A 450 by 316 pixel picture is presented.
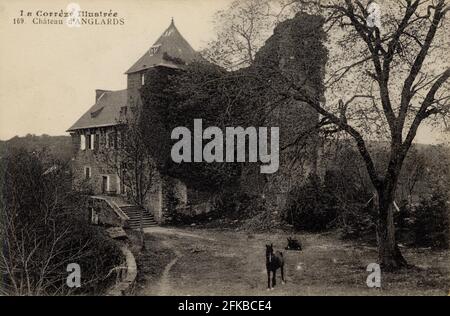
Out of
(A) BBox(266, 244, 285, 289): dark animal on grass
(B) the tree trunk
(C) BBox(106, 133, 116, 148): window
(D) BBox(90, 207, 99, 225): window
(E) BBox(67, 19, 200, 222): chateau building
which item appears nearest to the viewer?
(A) BBox(266, 244, 285, 289): dark animal on grass

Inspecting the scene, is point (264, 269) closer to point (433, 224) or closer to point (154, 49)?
point (433, 224)

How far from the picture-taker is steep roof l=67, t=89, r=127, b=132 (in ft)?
88.9

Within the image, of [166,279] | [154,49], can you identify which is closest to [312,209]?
[166,279]

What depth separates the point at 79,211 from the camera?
15.6 metres

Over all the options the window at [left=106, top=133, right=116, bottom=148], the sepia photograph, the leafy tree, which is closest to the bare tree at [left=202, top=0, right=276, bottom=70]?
the sepia photograph

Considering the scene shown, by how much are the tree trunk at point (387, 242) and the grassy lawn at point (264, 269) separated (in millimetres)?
310

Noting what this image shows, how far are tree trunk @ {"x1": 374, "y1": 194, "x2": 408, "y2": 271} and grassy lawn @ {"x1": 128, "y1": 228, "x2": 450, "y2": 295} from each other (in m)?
0.31

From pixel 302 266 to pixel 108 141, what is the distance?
17.6m

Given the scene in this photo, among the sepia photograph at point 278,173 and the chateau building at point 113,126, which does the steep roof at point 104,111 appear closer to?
the chateau building at point 113,126

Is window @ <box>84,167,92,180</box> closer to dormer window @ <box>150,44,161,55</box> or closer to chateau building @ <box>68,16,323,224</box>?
chateau building @ <box>68,16,323,224</box>

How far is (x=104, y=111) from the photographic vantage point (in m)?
28.6
